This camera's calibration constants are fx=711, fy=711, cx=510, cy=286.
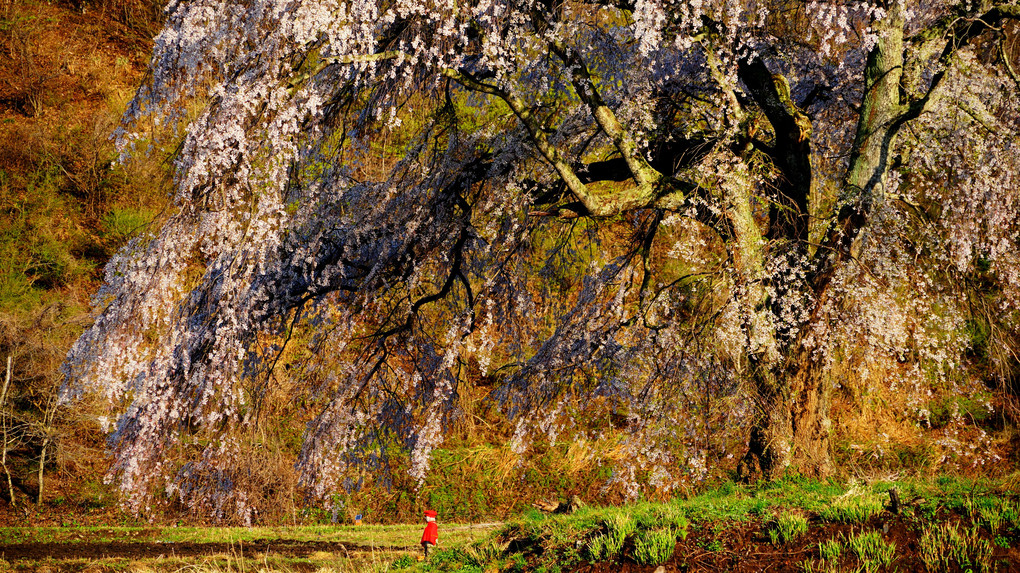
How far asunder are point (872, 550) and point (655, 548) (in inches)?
45.2

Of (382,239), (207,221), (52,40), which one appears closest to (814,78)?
(382,239)

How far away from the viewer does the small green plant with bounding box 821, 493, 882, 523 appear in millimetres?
4250

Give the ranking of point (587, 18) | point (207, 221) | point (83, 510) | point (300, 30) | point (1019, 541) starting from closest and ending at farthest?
1. point (1019, 541)
2. point (300, 30)
3. point (207, 221)
4. point (587, 18)
5. point (83, 510)

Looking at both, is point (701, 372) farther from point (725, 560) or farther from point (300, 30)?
point (300, 30)

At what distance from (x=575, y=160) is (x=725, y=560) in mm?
4606

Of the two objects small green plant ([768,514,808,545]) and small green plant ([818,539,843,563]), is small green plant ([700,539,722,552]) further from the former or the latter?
small green plant ([818,539,843,563])

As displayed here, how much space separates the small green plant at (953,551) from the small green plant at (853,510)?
348mm

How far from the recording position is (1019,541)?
12.9 ft

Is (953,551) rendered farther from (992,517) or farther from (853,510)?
(853,510)

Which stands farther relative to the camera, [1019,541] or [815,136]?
[815,136]

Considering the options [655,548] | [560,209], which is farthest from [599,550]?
[560,209]

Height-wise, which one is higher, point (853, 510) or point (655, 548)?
point (853, 510)

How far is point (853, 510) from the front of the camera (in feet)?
13.9

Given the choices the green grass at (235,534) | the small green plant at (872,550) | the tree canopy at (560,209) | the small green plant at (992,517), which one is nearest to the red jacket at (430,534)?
the tree canopy at (560,209)
